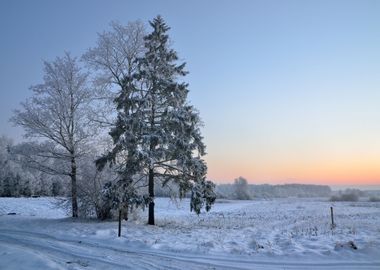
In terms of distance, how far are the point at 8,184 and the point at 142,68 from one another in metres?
55.9

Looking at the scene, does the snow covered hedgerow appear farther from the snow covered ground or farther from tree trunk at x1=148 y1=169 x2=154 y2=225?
the snow covered ground

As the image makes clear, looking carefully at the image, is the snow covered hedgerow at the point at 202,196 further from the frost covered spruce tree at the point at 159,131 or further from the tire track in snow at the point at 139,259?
the tire track in snow at the point at 139,259

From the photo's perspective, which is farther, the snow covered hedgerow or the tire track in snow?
the snow covered hedgerow

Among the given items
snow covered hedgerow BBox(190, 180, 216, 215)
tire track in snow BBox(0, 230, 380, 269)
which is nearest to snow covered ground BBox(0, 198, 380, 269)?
tire track in snow BBox(0, 230, 380, 269)

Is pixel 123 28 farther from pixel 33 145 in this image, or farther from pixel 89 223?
pixel 89 223

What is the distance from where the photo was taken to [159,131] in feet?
72.2

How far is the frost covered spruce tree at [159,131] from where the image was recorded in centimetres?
2155

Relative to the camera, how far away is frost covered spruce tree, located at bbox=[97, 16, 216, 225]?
70.7 ft

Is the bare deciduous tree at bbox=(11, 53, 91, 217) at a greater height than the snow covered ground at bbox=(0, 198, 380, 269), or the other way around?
the bare deciduous tree at bbox=(11, 53, 91, 217)

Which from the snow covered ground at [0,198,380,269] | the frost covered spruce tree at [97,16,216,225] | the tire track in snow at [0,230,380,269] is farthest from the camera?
the frost covered spruce tree at [97,16,216,225]

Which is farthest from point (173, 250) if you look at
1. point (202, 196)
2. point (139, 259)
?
point (202, 196)

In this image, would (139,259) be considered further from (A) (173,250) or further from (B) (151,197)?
(B) (151,197)

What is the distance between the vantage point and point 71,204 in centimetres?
2589

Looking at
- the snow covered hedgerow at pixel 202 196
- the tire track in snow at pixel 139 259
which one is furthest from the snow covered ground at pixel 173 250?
the snow covered hedgerow at pixel 202 196
